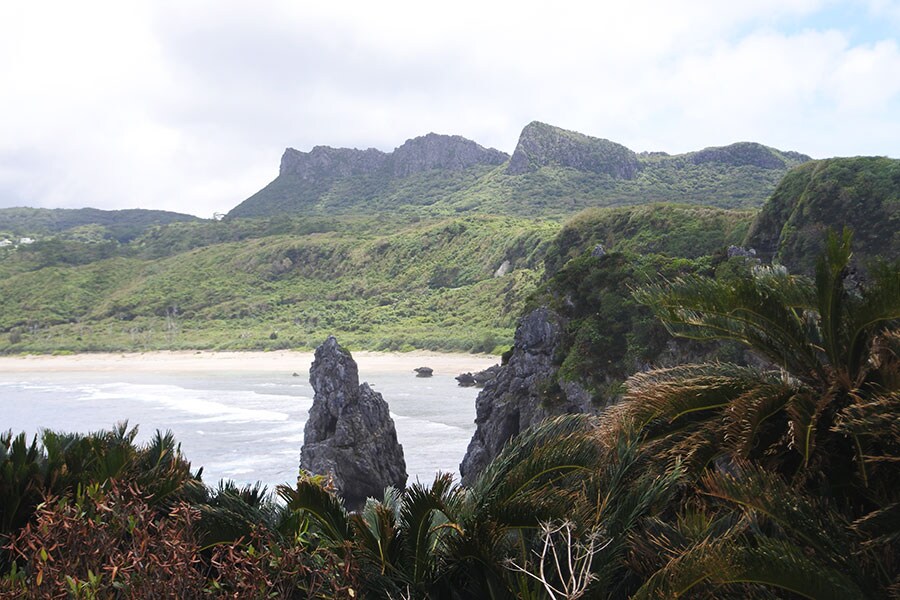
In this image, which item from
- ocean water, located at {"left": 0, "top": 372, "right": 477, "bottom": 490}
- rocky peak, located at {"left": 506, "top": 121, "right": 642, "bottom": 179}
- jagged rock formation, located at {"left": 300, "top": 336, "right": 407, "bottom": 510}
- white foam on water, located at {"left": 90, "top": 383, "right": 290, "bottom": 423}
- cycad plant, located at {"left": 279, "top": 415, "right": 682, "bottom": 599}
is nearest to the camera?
cycad plant, located at {"left": 279, "top": 415, "right": 682, "bottom": 599}

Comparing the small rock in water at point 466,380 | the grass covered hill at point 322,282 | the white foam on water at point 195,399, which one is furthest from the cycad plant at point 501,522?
the small rock in water at point 466,380

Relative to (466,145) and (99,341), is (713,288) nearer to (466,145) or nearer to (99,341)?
(99,341)

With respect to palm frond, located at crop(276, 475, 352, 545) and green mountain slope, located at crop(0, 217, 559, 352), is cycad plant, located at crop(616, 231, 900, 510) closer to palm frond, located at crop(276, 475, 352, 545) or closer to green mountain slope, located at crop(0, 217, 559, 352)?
palm frond, located at crop(276, 475, 352, 545)

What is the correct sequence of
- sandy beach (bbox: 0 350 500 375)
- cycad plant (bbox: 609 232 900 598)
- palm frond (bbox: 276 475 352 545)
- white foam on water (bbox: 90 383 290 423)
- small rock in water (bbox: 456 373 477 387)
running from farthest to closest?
sandy beach (bbox: 0 350 500 375) < small rock in water (bbox: 456 373 477 387) < white foam on water (bbox: 90 383 290 423) < palm frond (bbox: 276 475 352 545) < cycad plant (bbox: 609 232 900 598)

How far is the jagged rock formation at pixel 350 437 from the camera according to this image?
847 inches

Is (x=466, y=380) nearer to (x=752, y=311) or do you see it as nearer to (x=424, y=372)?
(x=424, y=372)

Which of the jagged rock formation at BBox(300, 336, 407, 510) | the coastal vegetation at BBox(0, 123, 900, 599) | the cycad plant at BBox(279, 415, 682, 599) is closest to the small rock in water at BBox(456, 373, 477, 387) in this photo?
the jagged rock formation at BBox(300, 336, 407, 510)

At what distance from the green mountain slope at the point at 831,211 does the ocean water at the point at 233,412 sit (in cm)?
1504

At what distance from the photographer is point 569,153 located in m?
158

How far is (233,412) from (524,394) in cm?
1940

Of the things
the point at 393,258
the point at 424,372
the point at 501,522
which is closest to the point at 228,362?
the point at 424,372

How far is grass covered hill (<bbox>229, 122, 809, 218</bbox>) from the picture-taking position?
130 metres

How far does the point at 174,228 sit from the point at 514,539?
522ft

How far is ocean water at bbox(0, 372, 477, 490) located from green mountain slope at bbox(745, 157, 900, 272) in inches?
592
